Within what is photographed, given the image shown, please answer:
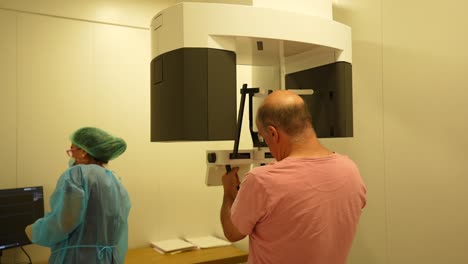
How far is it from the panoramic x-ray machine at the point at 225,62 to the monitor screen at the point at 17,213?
3.63ft

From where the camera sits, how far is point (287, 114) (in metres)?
1.18

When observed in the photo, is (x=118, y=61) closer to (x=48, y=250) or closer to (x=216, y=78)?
(x=48, y=250)

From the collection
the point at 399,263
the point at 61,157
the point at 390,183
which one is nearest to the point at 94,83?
the point at 61,157

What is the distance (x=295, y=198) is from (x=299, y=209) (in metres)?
0.03

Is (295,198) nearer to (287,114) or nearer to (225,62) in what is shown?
(287,114)

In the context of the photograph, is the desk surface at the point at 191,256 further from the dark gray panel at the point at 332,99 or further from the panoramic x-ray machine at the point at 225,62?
the dark gray panel at the point at 332,99

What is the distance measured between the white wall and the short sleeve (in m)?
0.78

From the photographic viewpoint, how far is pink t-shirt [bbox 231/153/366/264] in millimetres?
1110

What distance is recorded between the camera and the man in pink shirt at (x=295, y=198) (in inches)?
43.8

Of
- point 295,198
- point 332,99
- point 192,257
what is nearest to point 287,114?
point 295,198

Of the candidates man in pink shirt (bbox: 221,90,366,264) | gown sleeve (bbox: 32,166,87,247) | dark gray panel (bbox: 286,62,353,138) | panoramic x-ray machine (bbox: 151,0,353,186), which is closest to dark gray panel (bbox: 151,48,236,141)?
panoramic x-ray machine (bbox: 151,0,353,186)

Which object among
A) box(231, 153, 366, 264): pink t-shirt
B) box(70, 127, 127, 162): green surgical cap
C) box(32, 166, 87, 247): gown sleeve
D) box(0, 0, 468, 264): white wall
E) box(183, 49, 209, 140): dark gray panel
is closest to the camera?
box(231, 153, 366, 264): pink t-shirt

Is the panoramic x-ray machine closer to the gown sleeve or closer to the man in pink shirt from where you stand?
the man in pink shirt

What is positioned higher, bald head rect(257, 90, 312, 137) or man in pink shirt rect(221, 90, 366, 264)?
bald head rect(257, 90, 312, 137)
